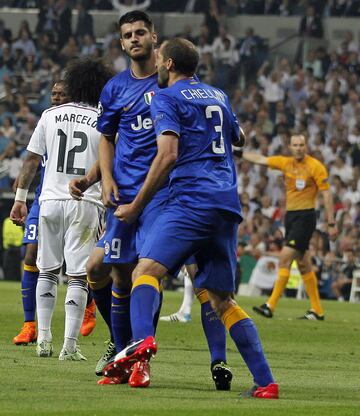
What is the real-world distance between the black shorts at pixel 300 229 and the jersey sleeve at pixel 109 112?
9853 millimetres

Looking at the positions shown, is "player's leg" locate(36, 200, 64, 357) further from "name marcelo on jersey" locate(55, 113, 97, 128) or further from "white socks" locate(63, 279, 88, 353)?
"name marcelo on jersey" locate(55, 113, 97, 128)

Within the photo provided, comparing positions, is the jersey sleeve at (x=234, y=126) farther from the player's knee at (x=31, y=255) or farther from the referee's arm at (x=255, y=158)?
the referee's arm at (x=255, y=158)

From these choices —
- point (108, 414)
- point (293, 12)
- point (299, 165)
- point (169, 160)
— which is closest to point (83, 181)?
point (169, 160)

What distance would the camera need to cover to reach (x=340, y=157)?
29.8 m

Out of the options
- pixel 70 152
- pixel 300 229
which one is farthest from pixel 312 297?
pixel 70 152

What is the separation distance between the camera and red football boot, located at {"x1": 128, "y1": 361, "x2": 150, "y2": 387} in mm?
8258

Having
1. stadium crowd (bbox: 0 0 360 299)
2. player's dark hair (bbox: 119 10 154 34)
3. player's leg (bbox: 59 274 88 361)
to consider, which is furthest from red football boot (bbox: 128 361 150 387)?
stadium crowd (bbox: 0 0 360 299)

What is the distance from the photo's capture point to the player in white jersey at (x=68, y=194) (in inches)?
425

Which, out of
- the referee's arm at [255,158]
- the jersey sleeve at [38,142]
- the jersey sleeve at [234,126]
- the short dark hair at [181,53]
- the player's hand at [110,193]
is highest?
the short dark hair at [181,53]

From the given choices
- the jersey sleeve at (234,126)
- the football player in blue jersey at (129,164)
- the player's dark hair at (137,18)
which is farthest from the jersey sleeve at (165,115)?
the player's dark hair at (137,18)

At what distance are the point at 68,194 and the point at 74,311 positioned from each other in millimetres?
998

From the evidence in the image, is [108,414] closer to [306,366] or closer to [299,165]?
[306,366]

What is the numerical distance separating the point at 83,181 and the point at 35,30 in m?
28.8

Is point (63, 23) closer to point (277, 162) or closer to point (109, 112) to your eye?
point (277, 162)
